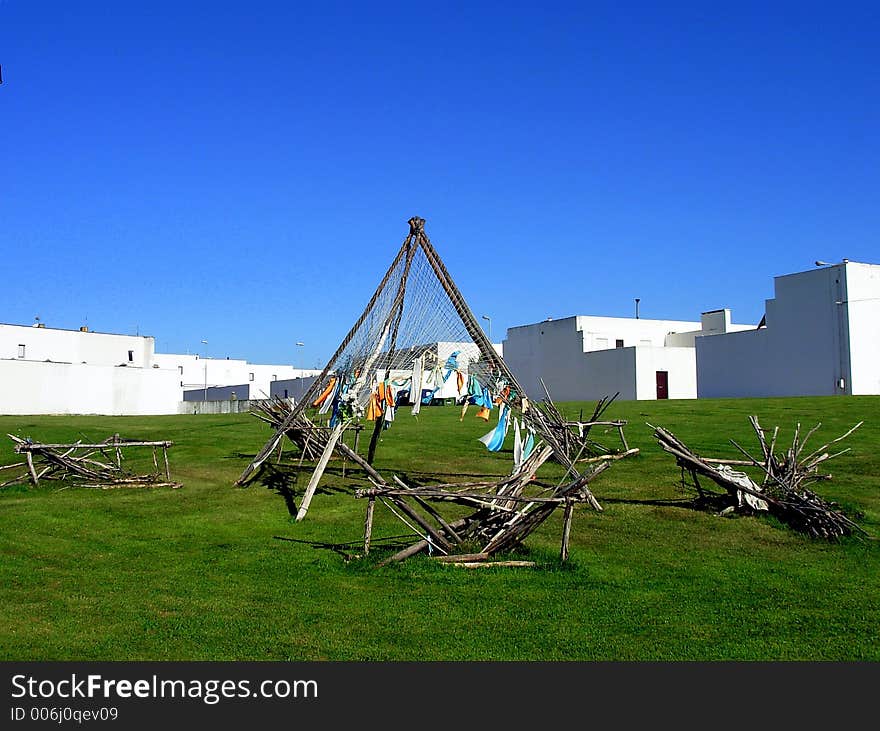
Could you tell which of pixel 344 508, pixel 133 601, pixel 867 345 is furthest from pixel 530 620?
pixel 867 345

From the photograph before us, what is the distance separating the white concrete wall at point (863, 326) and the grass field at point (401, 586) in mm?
27410

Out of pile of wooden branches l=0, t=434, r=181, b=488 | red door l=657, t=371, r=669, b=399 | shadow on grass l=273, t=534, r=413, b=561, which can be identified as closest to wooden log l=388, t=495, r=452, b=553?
shadow on grass l=273, t=534, r=413, b=561

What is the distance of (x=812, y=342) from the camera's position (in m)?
46.0

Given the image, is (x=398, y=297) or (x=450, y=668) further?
(x=398, y=297)

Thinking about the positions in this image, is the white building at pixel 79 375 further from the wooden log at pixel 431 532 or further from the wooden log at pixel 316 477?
the wooden log at pixel 431 532

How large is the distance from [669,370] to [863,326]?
11.6 meters

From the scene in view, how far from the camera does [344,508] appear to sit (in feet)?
55.3

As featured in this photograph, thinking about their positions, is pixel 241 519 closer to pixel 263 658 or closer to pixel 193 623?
pixel 193 623

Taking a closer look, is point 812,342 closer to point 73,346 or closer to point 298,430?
point 298,430

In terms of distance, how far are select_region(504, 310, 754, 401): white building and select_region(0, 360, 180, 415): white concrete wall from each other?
85.5 feet

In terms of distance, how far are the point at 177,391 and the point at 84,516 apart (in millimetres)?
49096

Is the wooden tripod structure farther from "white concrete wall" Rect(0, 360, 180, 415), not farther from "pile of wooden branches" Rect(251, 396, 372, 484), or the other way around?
"white concrete wall" Rect(0, 360, 180, 415)

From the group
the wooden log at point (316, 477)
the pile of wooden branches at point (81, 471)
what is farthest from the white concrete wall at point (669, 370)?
the wooden log at point (316, 477)

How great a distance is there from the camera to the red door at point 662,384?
51.9 metres
